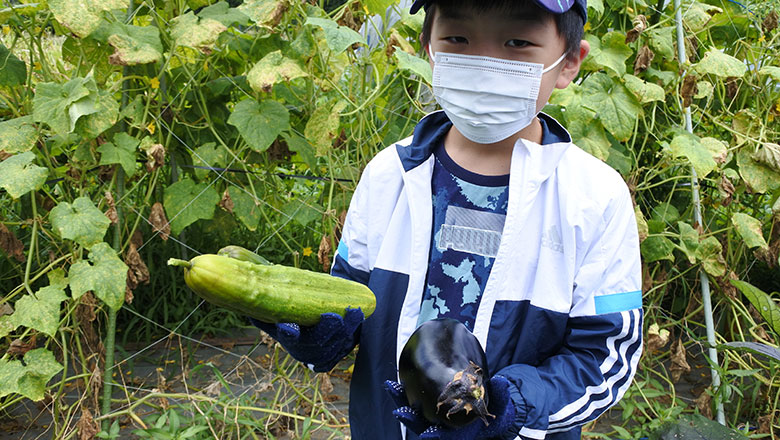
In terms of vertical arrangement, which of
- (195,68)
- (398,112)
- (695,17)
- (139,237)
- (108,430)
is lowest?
(108,430)

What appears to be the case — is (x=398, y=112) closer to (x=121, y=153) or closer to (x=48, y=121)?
(x=121, y=153)

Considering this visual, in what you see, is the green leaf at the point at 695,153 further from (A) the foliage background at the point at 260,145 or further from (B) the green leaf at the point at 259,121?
(B) the green leaf at the point at 259,121

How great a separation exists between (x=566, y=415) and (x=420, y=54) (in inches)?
79.8

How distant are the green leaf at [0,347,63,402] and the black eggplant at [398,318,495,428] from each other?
5.65 ft

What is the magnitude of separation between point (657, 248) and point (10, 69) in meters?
2.99

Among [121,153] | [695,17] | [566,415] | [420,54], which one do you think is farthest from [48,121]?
[695,17]

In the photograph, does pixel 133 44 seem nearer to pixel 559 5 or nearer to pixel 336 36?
pixel 336 36

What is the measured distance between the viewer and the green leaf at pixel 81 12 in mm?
2447

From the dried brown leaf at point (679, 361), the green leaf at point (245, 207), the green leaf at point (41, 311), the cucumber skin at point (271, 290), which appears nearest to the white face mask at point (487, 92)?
the cucumber skin at point (271, 290)

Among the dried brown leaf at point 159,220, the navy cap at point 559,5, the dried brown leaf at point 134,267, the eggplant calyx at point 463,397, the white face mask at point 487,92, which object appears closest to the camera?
the eggplant calyx at point 463,397

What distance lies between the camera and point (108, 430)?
9.89ft

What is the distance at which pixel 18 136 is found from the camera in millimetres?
2611

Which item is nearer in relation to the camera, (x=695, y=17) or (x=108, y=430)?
(x=108, y=430)

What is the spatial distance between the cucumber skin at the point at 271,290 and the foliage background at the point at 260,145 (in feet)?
3.67
